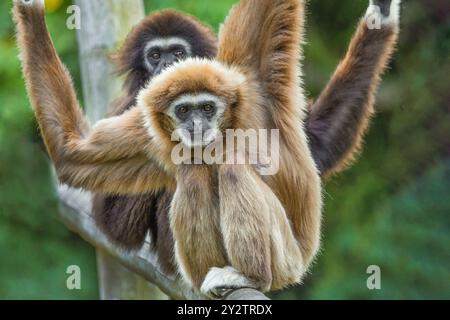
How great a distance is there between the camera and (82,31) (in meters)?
7.42

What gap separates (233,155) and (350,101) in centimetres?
197

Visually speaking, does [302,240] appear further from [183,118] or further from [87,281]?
[87,281]

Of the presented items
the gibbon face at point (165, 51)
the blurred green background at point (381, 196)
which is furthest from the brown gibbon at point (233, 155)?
the blurred green background at point (381, 196)

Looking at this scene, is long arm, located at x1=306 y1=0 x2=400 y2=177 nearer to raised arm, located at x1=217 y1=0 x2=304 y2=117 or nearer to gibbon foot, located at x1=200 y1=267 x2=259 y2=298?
raised arm, located at x1=217 y1=0 x2=304 y2=117

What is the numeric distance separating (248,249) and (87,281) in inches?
250

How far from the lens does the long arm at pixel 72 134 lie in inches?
210

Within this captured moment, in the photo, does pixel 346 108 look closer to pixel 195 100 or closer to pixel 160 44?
pixel 160 44

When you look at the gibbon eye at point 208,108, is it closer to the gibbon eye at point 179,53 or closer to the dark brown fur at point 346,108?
the dark brown fur at point 346,108

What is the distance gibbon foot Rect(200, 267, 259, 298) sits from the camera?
481 centimetres

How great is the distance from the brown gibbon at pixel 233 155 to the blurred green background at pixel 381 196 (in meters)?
4.70

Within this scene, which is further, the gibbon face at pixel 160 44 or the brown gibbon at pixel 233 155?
the gibbon face at pixel 160 44

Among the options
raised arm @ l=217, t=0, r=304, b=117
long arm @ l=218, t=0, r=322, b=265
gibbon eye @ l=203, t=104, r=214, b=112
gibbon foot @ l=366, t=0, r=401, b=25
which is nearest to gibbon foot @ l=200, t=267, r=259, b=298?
long arm @ l=218, t=0, r=322, b=265

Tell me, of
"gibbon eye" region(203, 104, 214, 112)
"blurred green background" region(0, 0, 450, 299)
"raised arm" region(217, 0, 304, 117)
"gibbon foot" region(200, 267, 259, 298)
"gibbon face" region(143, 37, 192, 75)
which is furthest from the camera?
"blurred green background" region(0, 0, 450, 299)

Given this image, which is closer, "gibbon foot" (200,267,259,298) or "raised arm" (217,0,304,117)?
"gibbon foot" (200,267,259,298)
